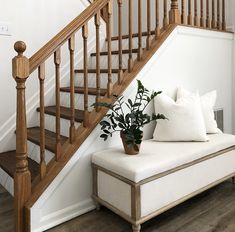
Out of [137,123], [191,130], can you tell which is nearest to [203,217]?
[191,130]

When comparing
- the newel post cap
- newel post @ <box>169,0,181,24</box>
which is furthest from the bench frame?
newel post @ <box>169,0,181,24</box>

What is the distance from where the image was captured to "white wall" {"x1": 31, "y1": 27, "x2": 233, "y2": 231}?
81.3 inches

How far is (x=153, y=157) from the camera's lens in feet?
6.77

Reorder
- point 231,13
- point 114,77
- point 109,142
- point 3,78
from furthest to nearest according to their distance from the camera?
point 231,13, point 3,78, point 114,77, point 109,142

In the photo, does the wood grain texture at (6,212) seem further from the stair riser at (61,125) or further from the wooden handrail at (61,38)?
the wooden handrail at (61,38)

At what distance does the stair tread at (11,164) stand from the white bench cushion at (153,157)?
0.50m

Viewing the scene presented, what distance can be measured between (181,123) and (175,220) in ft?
2.57

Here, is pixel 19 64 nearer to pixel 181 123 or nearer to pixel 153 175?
pixel 153 175

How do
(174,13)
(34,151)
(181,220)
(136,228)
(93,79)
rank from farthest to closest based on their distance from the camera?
(93,79), (174,13), (34,151), (181,220), (136,228)

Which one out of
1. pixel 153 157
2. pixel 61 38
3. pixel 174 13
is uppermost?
pixel 174 13

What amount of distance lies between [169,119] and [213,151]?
44 centimetres

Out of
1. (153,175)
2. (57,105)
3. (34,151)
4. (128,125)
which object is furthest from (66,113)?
(153,175)

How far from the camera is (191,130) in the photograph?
2.45m

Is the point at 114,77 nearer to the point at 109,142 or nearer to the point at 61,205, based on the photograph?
the point at 109,142
